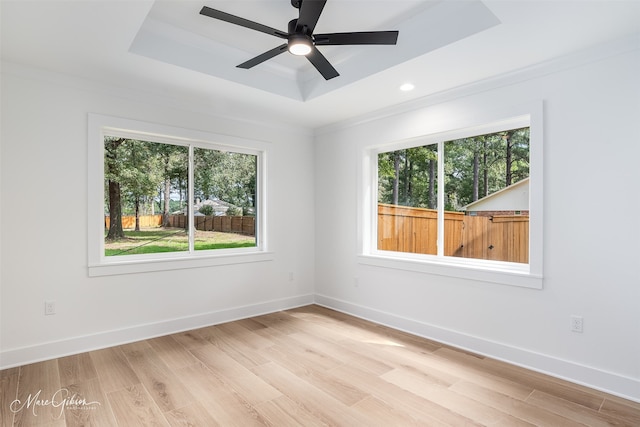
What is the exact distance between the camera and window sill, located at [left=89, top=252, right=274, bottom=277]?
127 inches

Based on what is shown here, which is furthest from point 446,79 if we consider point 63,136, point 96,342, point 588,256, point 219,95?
point 96,342

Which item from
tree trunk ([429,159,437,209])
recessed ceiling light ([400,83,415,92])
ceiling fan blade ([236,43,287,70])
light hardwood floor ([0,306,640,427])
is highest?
recessed ceiling light ([400,83,415,92])

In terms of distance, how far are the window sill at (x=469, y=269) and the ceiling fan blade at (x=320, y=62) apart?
207 centimetres

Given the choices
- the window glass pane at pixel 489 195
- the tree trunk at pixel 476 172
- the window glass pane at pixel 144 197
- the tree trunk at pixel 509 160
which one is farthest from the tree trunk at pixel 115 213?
the tree trunk at pixel 509 160

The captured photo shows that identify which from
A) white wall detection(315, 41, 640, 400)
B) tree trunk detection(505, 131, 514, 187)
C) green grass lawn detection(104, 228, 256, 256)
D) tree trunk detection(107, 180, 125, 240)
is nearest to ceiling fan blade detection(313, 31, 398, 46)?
white wall detection(315, 41, 640, 400)

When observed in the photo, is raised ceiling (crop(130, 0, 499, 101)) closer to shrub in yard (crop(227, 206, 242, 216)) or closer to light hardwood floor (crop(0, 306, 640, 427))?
shrub in yard (crop(227, 206, 242, 216))

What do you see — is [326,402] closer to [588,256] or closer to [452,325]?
[452,325]

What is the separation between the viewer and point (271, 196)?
4.45m

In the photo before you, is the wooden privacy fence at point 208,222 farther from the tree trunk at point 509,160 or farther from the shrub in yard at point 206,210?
the tree trunk at point 509,160

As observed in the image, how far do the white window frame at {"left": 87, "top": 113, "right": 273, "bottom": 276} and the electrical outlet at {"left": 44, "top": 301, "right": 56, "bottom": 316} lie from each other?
0.35 m

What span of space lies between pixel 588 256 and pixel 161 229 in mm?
3809

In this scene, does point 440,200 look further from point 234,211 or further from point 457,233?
point 234,211

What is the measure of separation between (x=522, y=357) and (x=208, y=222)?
3.34m

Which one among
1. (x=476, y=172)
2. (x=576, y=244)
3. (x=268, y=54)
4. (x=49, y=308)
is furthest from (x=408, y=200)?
(x=49, y=308)
